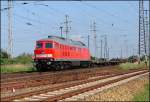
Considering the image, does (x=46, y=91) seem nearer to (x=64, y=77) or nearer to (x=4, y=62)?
(x=64, y=77)

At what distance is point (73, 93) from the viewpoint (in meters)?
16.3

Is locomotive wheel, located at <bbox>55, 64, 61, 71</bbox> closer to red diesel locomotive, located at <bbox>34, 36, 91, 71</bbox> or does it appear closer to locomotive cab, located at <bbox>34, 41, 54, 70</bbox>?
red diesel locomotive, located at <bbox>34, 36, 91, 71</bbox>

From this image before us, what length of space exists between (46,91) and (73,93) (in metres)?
1.21

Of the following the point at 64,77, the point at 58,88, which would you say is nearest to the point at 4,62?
the point at 64,77

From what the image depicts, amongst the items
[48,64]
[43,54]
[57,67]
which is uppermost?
[43,54]

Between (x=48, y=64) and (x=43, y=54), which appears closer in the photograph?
(x=48, y=64)

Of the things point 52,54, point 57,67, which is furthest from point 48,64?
point 57,67

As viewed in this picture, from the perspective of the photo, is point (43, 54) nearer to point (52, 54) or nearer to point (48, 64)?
point (52, 54)

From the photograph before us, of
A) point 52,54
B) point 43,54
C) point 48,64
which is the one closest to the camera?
point 48,64

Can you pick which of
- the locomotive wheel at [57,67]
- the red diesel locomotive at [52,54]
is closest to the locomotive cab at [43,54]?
the red diesel locomotive at [52,54]

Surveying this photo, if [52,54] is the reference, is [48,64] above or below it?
below

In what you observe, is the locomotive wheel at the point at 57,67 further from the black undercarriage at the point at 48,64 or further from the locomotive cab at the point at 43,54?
the locomotive cab at the point at 43,54

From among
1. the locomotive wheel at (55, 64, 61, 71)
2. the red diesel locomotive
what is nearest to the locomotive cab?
Answer: the red diesel locomotive

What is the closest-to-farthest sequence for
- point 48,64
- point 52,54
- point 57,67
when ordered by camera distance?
point 48,64, point 52,54, point 57,67
